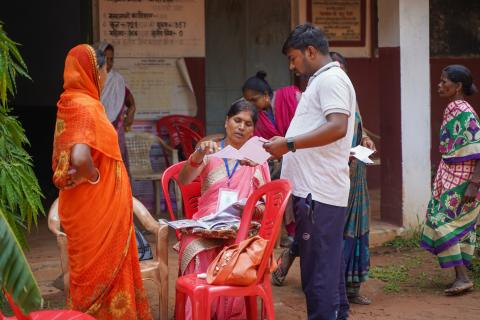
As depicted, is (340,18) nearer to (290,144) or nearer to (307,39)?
(307,39)

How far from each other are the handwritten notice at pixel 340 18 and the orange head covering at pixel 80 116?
5364 millimetres

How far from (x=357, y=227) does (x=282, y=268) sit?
2.67ft

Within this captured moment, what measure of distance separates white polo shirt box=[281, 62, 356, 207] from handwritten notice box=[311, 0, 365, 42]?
5382 millimetres

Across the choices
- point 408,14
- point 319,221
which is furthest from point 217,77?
point 319,221

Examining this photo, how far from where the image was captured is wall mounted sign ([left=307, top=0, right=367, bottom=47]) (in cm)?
937

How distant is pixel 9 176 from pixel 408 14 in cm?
442

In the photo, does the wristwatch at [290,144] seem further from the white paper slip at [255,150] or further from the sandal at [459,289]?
the sandal at [459,289]

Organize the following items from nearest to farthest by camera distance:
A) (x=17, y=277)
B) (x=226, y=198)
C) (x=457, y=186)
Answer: (x=17, y=277), (x=226, y=198), (x=457, y=186)

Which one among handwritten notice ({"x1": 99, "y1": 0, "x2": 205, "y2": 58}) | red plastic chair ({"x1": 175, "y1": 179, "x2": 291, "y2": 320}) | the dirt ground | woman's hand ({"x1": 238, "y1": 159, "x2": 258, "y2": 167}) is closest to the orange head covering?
woman's hand ({"x1": 238, "y1": 159, "x2": 258, "y2": 167})

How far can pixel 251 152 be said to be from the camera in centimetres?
428

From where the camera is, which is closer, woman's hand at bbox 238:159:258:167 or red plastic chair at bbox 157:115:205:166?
woman's hand at bbox 238:159:258:167

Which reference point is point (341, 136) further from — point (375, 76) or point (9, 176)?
point (375, 76)

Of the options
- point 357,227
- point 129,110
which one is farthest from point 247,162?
point 129,110

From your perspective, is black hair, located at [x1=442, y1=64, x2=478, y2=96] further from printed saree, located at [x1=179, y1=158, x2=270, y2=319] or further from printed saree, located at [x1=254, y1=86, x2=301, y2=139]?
printed saree, located at [x1=179, y1=158, x2=270, y2=319]
